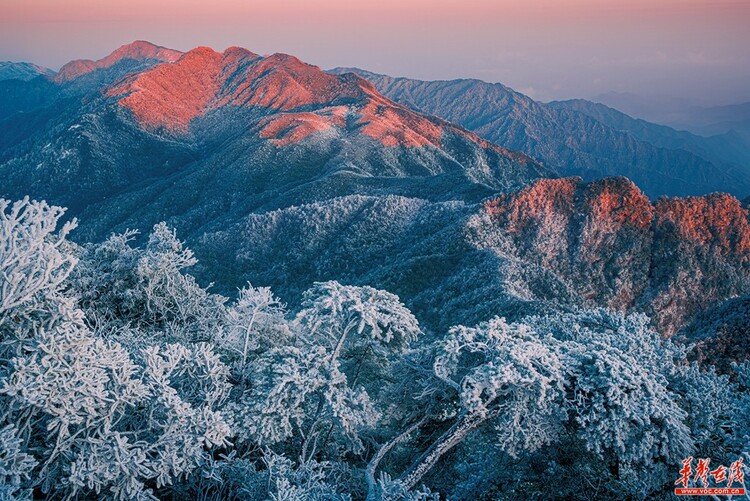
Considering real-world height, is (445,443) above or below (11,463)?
below

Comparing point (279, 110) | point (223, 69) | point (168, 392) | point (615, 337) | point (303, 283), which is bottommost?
point (303, 283)

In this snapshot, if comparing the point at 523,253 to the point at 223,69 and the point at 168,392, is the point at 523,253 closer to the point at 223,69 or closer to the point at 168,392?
the point at 168,392

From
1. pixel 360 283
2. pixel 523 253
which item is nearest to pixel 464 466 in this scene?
pixel 360 283

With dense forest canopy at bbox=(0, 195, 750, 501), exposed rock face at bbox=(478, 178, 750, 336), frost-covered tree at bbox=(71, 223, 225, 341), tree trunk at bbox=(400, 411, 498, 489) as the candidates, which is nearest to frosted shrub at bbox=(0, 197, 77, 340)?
dense forest canopy at bbox=(0, 195, 750, 501)

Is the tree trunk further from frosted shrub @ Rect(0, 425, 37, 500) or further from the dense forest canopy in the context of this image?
frosted shrub @ Rect(0, 425, 37, 500)

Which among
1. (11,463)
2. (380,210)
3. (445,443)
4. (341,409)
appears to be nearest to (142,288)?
(11,463)

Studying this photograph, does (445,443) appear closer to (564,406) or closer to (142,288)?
(564,406)

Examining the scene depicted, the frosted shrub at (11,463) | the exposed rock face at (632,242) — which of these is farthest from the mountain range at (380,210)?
the frosted shrub at (11,463)

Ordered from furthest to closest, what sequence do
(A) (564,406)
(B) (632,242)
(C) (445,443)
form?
1. (B) (632,242)
2. (C) (445,443)
3. (A) (564,406)
